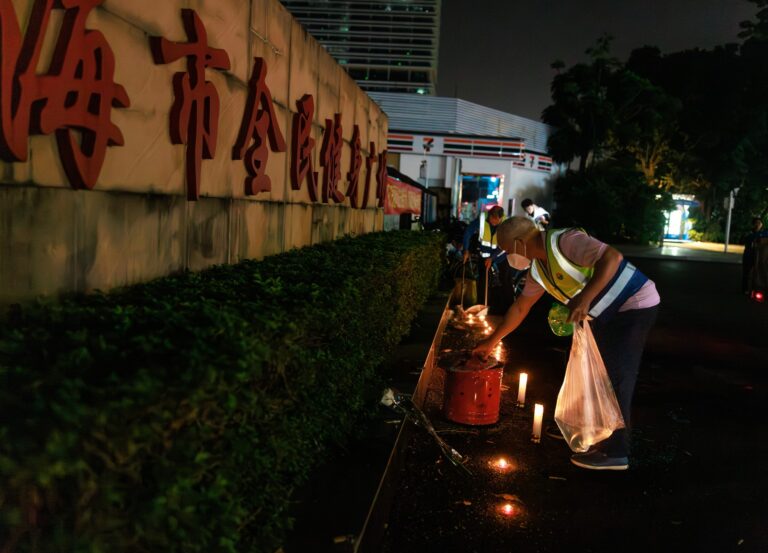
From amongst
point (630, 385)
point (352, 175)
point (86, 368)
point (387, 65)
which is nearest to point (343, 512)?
point (86, 368)

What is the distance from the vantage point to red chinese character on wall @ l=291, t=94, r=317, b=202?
21.9 ft

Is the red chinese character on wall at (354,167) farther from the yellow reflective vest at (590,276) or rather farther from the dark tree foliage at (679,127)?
the dark tree foliage at (679,127)

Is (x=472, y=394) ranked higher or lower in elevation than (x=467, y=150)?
lower

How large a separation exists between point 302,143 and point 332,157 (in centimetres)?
153

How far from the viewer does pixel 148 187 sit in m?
3.74

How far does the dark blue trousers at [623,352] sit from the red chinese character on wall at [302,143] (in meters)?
3.37

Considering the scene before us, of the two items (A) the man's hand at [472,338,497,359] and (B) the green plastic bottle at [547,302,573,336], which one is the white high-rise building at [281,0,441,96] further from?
(B) the green plastic bottle at [547,302,573,336]

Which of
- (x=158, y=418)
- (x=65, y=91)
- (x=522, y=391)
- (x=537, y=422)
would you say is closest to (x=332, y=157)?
(x=522, y=391)

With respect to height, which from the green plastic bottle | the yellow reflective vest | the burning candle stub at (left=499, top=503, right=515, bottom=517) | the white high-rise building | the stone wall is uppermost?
the white high-rise building

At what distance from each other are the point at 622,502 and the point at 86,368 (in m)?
3.49

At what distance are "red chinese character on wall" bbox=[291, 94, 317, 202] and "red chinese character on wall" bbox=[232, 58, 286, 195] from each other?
0.86 meters

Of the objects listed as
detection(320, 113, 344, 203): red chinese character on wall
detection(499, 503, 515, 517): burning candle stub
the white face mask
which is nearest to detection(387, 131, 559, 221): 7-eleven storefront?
detection(320, 113, 344, 203): red chinese character on wall

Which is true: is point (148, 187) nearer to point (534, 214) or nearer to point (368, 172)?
point (368, 172)

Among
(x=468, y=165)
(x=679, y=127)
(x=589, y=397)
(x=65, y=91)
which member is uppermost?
(x=679, y=127)
